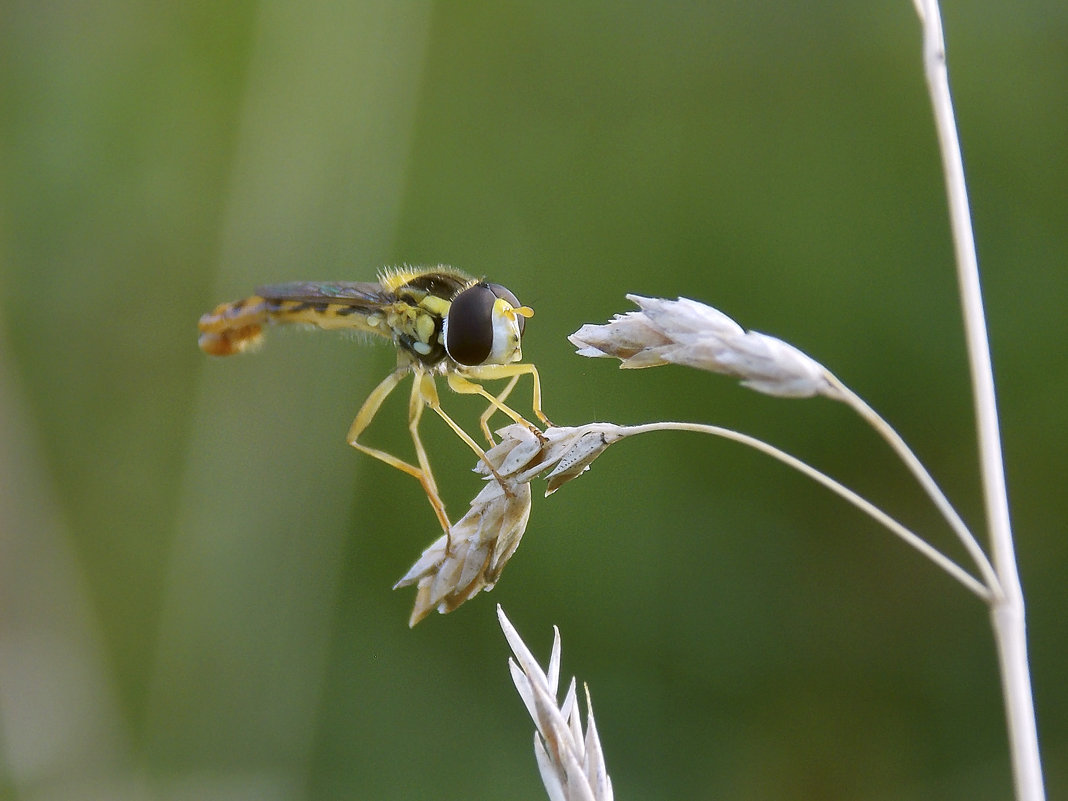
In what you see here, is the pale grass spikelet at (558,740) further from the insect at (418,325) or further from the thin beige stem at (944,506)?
the insect at (418,325)

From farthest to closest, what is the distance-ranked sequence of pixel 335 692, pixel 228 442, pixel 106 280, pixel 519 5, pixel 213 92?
pixel 519 5 < pixel 213 92 < pixel 106 280 < pixel 335 692 < pixel 228 442

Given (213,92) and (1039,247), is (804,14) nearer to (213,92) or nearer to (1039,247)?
(1039,247)

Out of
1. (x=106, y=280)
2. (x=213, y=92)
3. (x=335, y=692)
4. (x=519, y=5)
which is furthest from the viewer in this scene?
(x=519, y=5)

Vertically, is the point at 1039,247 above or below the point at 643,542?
above

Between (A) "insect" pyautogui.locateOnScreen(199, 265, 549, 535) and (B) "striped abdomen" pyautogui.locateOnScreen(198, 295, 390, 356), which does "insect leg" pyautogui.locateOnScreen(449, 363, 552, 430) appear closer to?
(A) "insect" pyautogui.locateOnScreen(199, 265, 549, 535)

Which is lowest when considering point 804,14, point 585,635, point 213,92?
point 585,635

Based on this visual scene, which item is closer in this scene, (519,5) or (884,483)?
(884,483)

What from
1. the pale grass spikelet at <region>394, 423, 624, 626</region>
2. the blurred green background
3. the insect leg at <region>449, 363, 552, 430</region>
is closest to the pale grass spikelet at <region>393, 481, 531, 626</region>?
the pale grass spikelet at <region>394, 423, 624, 626</region>

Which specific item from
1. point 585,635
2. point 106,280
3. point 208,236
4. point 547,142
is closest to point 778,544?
point 585,635
